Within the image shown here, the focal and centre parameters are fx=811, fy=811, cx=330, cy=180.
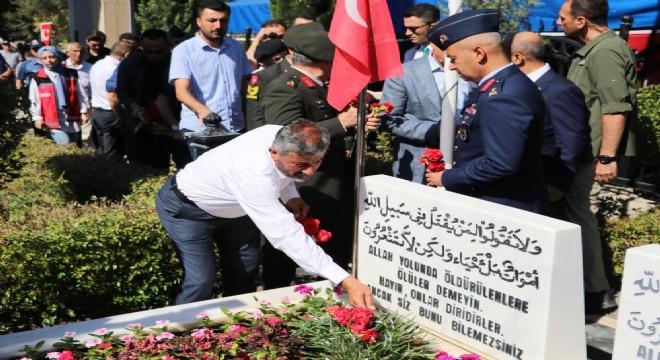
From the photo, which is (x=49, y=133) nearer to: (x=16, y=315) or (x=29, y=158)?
(x=29, y=158)

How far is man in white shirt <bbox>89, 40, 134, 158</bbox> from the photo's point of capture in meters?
9.08

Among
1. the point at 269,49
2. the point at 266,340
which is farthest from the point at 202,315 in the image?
the point at 269,49

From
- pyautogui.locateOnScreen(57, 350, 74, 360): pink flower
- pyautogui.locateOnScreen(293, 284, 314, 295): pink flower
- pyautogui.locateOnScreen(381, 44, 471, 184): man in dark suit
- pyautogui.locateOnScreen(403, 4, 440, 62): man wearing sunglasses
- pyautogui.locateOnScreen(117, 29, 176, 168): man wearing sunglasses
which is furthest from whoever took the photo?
pyautogui.locateOnScreen(117, 29, 176, 168): man wearing sunglasses

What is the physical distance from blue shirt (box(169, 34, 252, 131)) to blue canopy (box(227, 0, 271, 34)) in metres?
12.3

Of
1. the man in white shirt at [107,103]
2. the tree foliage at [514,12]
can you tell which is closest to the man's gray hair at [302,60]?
the man in white shirt at [107,103]

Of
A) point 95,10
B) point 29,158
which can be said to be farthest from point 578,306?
point 95,10

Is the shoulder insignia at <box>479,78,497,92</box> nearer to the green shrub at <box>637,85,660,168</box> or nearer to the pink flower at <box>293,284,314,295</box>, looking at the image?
the pink flower at <box>293,284,314,295</box>

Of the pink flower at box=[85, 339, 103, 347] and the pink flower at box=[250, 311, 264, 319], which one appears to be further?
the pink flower at box=[250, 311, 264, 319]

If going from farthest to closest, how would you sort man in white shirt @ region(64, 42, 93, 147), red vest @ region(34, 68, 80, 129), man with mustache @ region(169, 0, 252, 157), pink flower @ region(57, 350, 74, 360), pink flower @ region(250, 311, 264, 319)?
1. man in white shirt @ region(64, 42, 93, 147)
2. red vest @ region(34, 68, 80, 129)
3. man with mustache @ region(169, 0, 252, 157)
4. pink flower @ region(250, 311, 264, 319)
5. pink flower @ region(57, 350, 74, 360)

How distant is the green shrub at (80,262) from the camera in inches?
181

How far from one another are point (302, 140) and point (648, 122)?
6089 millimetres

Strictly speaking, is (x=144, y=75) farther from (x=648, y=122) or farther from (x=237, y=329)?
(x=648, y=122)

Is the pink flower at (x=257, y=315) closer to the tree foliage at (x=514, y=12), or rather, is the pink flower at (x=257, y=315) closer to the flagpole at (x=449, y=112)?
the flagpole at (x=449, y=112)

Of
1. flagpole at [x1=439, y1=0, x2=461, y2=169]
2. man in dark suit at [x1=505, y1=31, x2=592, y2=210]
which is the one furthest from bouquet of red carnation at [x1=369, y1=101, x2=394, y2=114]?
man in dark suit at [x1=505, y1=31, x2=592, y2=210]
